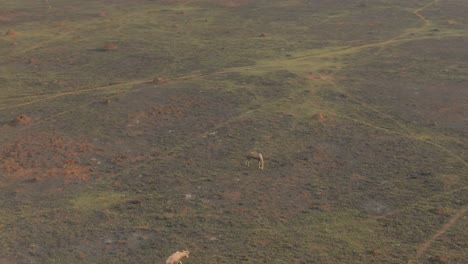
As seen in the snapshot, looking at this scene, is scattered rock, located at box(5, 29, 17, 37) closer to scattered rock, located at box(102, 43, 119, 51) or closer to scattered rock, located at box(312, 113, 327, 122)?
scattered rock, located at box(102, 43, 119, 51)

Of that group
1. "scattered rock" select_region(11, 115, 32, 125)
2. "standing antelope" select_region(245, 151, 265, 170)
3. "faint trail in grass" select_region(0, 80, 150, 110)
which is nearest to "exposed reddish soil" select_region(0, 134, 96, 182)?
"scattered rock" select_region(11, 115, 32, 125)

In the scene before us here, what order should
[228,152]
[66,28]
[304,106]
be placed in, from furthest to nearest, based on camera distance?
[66,28] → [304,106] → [228,152]

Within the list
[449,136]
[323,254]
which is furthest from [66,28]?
[323,254]

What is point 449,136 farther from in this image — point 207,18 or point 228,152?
point 207,18

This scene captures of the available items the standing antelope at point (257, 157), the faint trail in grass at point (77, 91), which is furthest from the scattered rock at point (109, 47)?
the standing antelope at point (257, 157)

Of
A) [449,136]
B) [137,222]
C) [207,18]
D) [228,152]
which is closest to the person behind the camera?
[137,222]

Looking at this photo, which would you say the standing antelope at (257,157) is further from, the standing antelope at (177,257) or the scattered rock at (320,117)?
the standing antelope at (177,257)

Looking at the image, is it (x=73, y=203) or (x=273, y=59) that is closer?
(x=73, y=203)
